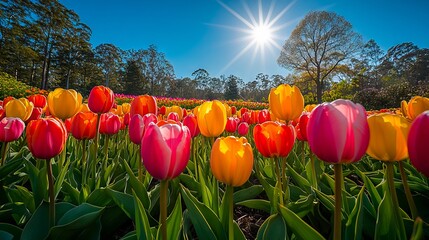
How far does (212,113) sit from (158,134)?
0.69 m

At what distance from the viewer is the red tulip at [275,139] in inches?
41.1

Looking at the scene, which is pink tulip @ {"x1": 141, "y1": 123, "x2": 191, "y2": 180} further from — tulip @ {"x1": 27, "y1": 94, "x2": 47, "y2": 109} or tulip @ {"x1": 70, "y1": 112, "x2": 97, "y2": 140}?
tulip @ {"x1": 27, "y1": 94, "x2": 47, "y2": 109}

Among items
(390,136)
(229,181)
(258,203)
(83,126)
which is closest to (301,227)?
(229,181)

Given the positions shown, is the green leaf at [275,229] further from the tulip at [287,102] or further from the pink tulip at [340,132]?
the tulip at [287,102]

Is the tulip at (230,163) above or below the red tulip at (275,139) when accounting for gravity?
below

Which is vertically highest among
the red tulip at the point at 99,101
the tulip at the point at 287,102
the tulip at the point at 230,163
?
the tulip at the point at 287,102

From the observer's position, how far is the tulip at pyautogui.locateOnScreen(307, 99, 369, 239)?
60cm

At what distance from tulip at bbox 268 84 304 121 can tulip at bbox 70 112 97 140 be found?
1.07 m

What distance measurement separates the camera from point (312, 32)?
30.1m

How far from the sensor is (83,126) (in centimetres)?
151

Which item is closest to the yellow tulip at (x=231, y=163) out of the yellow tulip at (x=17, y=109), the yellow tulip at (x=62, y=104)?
the yellow tulip at (x=62, y=104)

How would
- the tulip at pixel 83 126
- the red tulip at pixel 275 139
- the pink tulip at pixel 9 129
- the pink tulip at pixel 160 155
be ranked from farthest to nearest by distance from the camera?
the tulip at pixel 83 126 → the pink tulip at pixel 9 129 → the red tulip at pixel 275 139 → the pink tulip at pixel 160 155

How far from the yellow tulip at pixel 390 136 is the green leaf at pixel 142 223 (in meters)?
0.69

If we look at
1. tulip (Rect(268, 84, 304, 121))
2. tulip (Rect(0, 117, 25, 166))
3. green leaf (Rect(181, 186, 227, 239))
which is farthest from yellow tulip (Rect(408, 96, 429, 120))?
tulip (Rect(0, 117, 25, 166))
